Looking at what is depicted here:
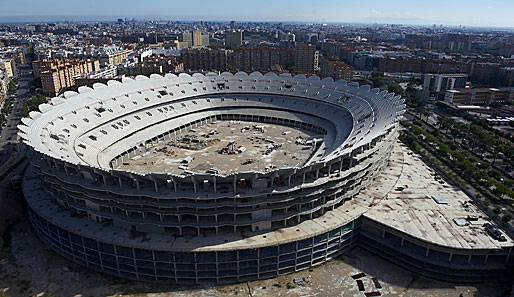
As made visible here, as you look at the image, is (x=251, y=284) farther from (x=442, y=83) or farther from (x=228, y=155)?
(x=442, y=83)

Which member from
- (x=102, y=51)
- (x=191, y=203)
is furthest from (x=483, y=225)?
(x=102, y=51)

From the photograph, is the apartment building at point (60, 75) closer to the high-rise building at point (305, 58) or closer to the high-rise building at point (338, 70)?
the high-rise building at point (305, 58)

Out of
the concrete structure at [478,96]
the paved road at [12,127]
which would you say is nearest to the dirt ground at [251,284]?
the paved road at [12,127]

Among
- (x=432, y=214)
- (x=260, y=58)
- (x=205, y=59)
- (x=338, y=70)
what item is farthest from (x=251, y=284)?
(x=260, y=58)

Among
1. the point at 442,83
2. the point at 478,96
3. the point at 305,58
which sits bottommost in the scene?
the point at 478,96

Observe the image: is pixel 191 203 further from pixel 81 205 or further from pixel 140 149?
pixel 140 149

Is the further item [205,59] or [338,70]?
[205,59]
